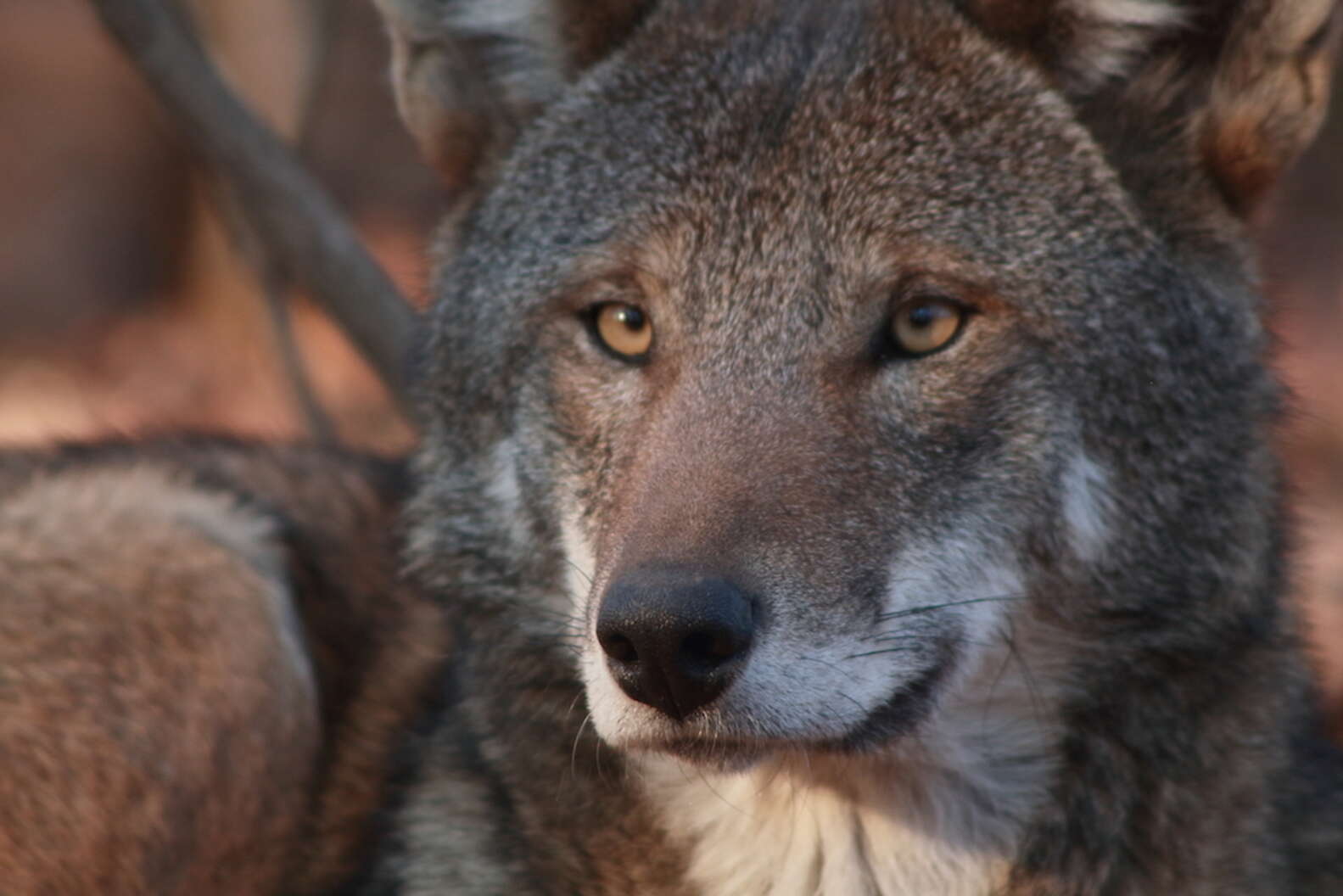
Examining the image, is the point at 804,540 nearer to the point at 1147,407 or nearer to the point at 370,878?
the point at 1147,407

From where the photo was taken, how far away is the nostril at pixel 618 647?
283 cm

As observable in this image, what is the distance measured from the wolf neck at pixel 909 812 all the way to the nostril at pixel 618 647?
1.96 ft

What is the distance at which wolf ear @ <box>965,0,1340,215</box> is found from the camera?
342 centimetres

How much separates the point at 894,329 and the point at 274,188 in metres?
2.67

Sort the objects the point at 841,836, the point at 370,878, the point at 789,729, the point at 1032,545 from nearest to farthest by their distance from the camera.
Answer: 1. the point at 789,729
2. the point at 1032,545
3. the point at 841,836
4. the point at 370,878

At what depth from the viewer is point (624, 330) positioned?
135 inches

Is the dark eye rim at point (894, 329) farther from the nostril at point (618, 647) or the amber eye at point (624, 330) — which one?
the nostril at point (618, 647)

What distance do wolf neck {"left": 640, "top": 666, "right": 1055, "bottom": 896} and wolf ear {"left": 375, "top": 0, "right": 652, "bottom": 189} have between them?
1.53m

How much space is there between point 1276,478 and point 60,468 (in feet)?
10.5

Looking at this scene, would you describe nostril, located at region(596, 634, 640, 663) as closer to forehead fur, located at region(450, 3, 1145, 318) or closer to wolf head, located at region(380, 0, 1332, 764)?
wolf head, located at region(380, 0, 1332, 764)

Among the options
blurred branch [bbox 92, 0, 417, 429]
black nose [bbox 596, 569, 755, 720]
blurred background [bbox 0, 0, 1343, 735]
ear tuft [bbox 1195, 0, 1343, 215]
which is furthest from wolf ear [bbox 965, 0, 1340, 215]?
blurred background [bbox 0, 0, 1343, 735]

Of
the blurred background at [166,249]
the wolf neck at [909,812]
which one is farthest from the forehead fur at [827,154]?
the blurred background at [166,249]

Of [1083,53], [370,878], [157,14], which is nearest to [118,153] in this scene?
[157,14]

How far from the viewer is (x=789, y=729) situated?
2.90 metres
